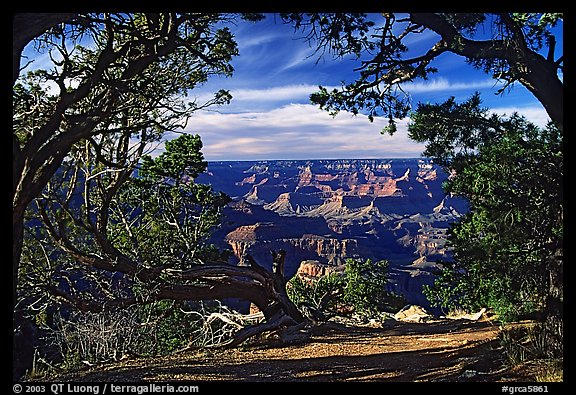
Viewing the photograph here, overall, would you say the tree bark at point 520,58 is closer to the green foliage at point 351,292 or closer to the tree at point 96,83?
the tree at point 96,83

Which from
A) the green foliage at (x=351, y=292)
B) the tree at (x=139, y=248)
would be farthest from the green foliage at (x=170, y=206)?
the green foliage at (x=351, y=292)

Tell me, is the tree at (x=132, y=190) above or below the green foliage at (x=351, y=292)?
above

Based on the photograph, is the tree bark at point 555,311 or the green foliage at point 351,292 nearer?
the tree bark at point 555,311

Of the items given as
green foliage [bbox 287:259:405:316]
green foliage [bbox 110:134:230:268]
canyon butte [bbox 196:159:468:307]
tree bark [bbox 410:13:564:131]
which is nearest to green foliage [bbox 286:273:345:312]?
green foliage [bbox 287:259:405:316]

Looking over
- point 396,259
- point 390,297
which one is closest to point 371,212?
point 396,259

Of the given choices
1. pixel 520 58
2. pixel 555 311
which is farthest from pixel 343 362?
pixel 520 58
